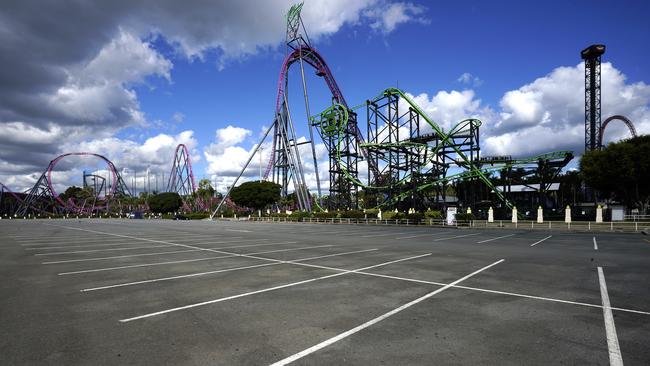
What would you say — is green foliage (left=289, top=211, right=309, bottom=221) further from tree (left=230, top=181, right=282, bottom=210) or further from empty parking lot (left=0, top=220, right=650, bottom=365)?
empty parking lot (left=0, top=220, right=650, bottom=365)

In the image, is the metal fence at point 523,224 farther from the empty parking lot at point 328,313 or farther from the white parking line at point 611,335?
the white parking line at point 611,335

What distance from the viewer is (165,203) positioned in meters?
111

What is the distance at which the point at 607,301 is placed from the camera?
6.75 m

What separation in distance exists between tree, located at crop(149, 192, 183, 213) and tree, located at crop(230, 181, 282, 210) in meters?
42.7

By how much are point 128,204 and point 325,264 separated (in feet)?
483

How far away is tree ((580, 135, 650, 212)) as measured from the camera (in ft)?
120

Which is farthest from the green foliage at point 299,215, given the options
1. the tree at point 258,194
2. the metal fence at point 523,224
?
the tree at point 258,194

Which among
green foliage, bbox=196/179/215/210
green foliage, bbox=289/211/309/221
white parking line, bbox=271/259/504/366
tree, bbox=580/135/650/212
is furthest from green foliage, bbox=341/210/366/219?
green foliage, bbox=196/179/215/210

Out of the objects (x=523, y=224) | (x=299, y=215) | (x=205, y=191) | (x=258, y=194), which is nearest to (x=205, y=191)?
(x=205, y=191)

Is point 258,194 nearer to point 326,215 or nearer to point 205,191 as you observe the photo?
point 326,215

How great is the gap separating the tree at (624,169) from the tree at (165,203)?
103920mm

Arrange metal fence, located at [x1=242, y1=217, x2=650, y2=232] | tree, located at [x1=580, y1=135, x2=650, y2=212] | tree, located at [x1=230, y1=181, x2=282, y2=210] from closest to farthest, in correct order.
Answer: metal fence, located at [x1=242, y1=217, x2=650, y2=232]
tree, located at [x1=580, y1=135, x2=650, y2=212]
tree, located at [x1=230, y1=181, x2=282, y2=210]

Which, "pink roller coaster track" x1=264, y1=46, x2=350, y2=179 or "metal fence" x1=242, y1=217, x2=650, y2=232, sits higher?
"pink roller coaster track" x1=264, y1=46, x2=350, y2=179

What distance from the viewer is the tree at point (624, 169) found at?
120 ft
